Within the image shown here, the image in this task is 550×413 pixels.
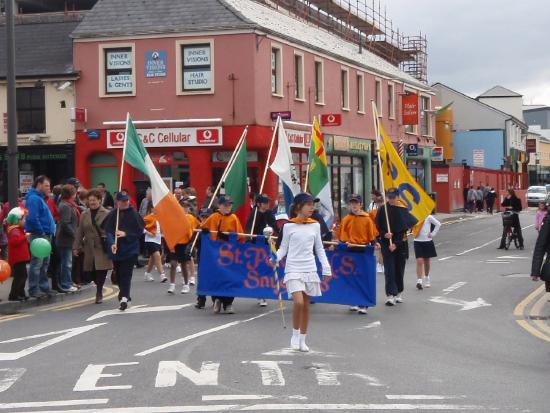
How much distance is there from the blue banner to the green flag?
1524 millimetres

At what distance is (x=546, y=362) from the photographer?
10117 mm

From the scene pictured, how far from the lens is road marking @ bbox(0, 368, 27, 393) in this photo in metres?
8.75

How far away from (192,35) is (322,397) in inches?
933

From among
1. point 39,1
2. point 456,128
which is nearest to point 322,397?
point 39,1

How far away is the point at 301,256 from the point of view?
432 inches

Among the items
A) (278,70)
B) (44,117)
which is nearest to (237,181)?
(278,70)

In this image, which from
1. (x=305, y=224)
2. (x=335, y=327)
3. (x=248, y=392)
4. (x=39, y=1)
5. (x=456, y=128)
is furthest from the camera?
(x=456, y=128)

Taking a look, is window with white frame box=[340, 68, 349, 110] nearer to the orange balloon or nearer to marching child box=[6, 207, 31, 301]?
marching child box=[6, 207, 31, 301]

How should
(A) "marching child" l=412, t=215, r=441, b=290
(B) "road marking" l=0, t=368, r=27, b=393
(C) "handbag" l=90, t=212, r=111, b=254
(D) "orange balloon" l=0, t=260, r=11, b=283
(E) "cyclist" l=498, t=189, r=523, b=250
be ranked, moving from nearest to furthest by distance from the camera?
(B) "road marking" l=0, t=368, r=27, b=393 < (D) "orange balloon" l=0, t=260, r=11, b=283 < (C) "handbag" l=90, t=212, r=111, b=254 < (A) "marching child" l=412, t=215, r=441, b=290 < (E) "cyclist" l=498, t=189, r=523, b=250

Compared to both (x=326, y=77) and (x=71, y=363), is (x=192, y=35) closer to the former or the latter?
(x=326, y=77)

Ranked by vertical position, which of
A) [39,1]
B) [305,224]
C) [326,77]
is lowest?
[305,224]

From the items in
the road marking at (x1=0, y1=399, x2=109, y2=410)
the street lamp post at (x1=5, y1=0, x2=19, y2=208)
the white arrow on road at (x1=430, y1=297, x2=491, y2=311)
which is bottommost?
the white arrow on road at (x1=430, y1=297, x2=491, y2=311)

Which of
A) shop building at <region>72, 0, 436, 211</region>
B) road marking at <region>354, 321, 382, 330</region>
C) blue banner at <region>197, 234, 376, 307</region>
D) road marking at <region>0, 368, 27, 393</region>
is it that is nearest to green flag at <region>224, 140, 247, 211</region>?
blue banner at <region>197, 234, 376, 307</region>

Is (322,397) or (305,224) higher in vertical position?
(305,224)
